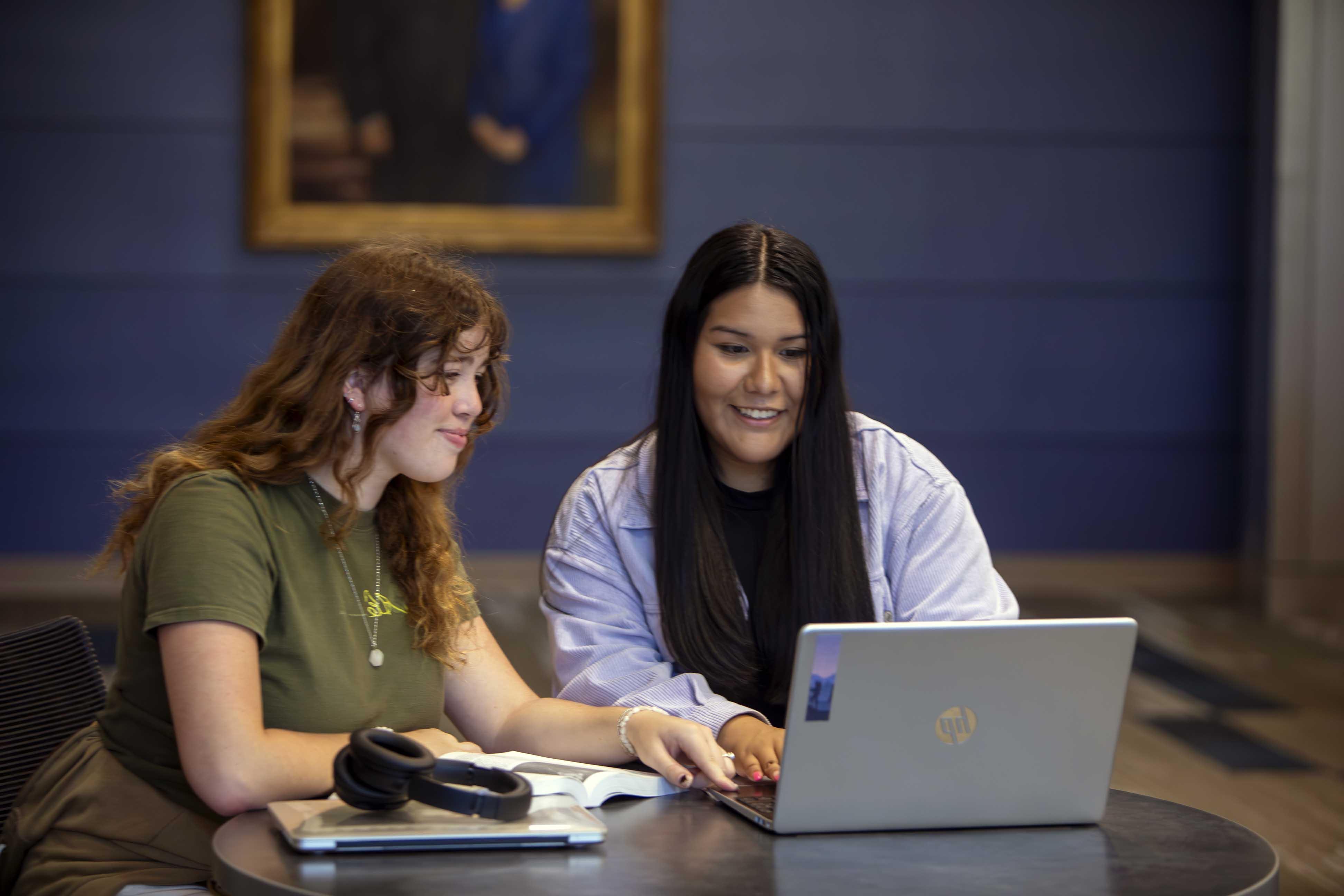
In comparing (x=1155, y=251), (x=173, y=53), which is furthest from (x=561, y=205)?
(x=1155, y=251)

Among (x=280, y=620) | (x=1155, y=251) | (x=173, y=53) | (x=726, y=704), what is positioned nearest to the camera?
(x=280, y=620)

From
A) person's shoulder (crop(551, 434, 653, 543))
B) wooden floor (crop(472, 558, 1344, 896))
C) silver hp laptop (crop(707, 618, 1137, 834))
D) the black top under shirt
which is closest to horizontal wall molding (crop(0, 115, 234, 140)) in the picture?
wooden floor (crop(472, 558, 1344, 896))

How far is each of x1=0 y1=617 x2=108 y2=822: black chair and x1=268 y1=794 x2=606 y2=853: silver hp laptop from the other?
22.3 inches

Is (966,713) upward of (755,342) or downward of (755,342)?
downward

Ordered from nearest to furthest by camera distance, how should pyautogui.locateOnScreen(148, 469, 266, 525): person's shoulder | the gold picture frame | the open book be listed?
the open book < pyautogui.locateOnScreen(148, 469, 266, 525): person's shoulder < the gold picture frame

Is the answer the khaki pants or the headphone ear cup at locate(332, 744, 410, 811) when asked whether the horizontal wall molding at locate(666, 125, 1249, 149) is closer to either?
the khaki pants

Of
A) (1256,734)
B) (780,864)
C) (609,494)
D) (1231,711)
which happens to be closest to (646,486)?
(609,494)

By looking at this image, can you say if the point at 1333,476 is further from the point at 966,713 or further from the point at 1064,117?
the point at 966,713

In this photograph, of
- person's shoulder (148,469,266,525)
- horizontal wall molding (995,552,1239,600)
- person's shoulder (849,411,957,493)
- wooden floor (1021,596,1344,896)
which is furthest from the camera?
horizontal wall molding (995,552,1239,600)

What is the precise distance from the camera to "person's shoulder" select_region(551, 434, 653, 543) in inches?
78.6

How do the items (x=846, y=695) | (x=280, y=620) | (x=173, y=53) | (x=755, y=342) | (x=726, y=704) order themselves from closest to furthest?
(x=846, y=695) → (x=280, y=620) → (x=726, y=704) → (x=755, y=342) → (x=173, y=53)

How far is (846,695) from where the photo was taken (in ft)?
3.95

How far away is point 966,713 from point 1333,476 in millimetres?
5831

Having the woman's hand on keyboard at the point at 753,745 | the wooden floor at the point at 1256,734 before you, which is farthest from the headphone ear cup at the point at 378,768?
the wooden floor at the point at 1256,734
